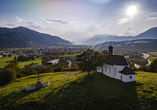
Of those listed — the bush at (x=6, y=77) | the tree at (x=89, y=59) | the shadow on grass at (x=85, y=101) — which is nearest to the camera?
the shadow on grass at (x=85, y=101)

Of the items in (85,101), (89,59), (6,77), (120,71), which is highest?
(89,59)

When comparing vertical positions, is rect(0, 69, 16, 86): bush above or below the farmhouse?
below

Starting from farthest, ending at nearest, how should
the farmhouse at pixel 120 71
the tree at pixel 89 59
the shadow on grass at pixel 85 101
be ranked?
the tree at pixel 89 59 → the farmhouse at pixel 120 71 → the shadow on grass at pixel 85 101

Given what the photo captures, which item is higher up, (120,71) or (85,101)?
(120,71)

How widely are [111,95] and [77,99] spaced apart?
6013 millimetres

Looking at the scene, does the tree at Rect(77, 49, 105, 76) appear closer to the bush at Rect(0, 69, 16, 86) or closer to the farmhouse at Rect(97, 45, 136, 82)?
the farmhouse at Rect(97, 45, 136, 82)

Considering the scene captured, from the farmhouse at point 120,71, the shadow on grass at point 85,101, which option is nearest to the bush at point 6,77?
the shadow on grass at point 85,101

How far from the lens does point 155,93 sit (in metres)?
16.6

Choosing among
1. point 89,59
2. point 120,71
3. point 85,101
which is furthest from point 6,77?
point 120,71

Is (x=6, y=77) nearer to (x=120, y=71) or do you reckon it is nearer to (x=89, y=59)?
(x=89, y=59)

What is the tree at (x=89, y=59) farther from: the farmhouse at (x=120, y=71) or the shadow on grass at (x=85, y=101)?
the shadow on grass at (x=85, y=101)

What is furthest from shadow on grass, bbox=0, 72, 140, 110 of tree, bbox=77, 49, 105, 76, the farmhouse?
tree, bbox=77, 49, 105, 76

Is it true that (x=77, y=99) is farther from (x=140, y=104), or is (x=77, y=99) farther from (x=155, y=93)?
(x=155, y=93)

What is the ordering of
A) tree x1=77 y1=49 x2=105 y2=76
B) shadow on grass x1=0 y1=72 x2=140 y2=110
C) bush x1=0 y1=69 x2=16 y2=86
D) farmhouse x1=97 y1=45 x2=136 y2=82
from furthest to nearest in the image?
bush x1=0 y1=69 x2=16 y2=86
tree x1=77 y1=49 x2=105 y2=76
farmhouse x1=97 y1=45 x2=136 y2=82
shadow on grass x1=0 y1=72 x2=140 y2=110
